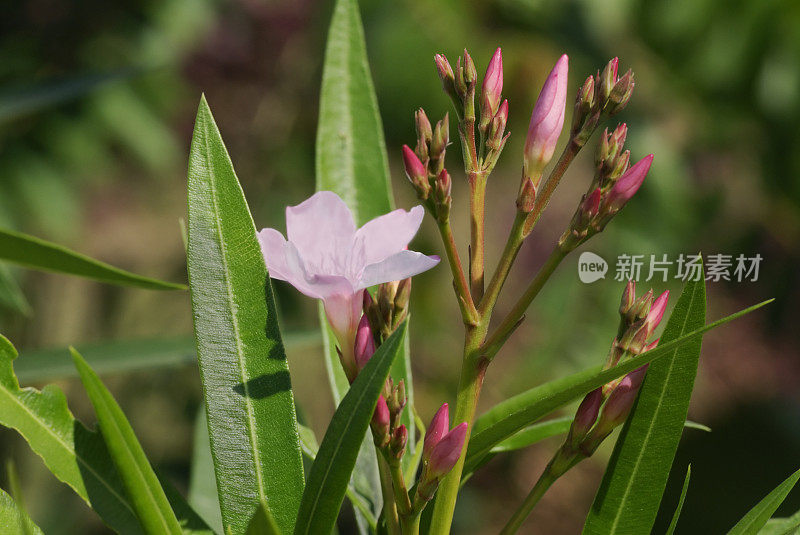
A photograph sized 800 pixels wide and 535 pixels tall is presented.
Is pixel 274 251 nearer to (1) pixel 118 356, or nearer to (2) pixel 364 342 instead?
(2) pixel 364 342

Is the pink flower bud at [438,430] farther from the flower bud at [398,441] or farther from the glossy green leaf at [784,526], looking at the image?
the glossy green leaf at [784,526]

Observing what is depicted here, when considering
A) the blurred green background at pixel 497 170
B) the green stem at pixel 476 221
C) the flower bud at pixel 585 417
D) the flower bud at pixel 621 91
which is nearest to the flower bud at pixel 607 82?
the flower bud at pixel 621 91

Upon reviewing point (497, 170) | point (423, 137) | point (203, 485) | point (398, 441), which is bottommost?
point (203, 485)

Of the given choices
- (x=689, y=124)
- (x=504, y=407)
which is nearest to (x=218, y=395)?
(x=504, y=407)

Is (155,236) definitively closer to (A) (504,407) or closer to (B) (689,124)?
(B) (689,124)

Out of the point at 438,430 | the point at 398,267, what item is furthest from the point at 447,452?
the point at 398,267

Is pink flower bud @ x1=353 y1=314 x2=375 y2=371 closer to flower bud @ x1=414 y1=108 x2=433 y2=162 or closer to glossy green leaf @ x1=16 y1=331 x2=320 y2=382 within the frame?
flower bud @ x1=414 y1=108 x2=433 y2=162
